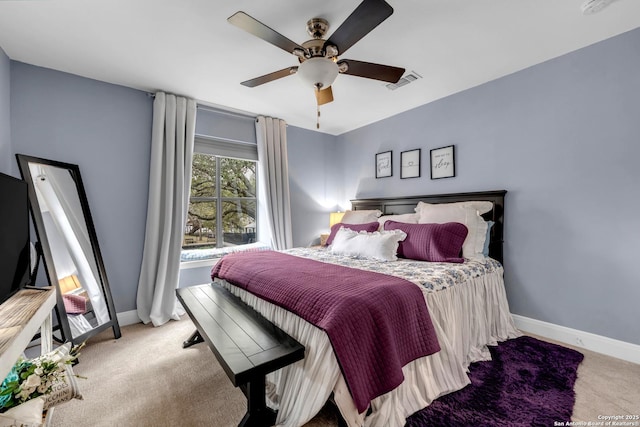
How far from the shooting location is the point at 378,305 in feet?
4.73

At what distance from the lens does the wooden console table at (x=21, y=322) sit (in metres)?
0.99

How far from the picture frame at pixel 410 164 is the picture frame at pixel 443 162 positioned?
201 millimetres

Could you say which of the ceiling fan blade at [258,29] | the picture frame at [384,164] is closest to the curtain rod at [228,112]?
the picture frame at [384,164]

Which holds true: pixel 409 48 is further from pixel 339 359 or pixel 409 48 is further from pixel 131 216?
pixel 131 216

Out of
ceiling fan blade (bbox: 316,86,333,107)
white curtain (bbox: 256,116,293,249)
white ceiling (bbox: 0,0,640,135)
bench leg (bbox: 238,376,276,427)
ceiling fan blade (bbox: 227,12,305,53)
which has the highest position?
white ceiling (bbox: 0,0,640,135)

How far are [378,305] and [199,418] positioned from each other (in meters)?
1.21

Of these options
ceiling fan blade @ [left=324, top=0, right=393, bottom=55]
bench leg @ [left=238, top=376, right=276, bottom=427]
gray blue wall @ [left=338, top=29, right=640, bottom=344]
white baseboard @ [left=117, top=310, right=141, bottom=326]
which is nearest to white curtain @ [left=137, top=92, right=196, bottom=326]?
white baseboard @ [left=117, top=310, right=141, bottom=326]

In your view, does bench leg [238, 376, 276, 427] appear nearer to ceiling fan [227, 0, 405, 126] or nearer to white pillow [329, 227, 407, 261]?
white pillow [329, 227, 407, 261]

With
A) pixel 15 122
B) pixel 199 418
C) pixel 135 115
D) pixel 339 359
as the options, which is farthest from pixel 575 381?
pixel 15 122

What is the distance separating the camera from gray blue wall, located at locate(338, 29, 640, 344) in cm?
207

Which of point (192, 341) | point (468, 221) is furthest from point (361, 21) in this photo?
point (192, 341)

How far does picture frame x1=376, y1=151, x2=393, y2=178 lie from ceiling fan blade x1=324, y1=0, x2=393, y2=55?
2.16 metres

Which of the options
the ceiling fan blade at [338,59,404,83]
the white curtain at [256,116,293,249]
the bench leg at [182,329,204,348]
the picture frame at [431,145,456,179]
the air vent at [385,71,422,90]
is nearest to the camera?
the ceiling fan blade at [338,59,404,83]

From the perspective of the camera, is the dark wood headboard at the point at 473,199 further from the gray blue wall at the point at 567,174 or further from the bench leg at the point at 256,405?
the bench leg at the point at 256,405
